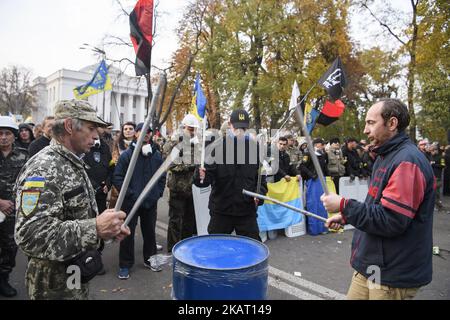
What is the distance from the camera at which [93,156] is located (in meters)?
5.17

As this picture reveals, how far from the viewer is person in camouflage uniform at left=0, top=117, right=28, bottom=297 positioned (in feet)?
12.9

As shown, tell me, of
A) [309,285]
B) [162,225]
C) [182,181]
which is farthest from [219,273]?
[162,225]

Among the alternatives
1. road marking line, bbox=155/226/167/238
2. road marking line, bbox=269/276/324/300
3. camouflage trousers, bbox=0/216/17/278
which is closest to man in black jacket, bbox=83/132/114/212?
camouflage trousers, bbox=0/216/17/278

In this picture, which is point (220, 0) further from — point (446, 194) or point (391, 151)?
point (391, 151)

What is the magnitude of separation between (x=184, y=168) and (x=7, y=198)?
8.56 ft

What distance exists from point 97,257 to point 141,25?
1.66m

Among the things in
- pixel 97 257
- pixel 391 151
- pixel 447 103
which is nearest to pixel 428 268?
pixel 391 151

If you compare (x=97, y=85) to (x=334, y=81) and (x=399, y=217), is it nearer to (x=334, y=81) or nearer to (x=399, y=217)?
(x=334, y=81)

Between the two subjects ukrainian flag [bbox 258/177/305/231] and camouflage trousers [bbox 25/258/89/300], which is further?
ukrainian flag [bbox 258/177/305/231]

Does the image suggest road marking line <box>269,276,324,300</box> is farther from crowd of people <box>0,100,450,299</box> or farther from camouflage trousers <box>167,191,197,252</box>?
camouflage trousers <box>167,191,197,252</box>

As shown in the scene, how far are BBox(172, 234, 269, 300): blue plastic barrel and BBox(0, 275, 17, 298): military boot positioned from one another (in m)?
2.78

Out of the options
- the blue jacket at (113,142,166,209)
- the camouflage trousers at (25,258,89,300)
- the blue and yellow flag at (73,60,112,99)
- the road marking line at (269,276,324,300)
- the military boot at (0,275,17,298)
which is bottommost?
the road marking line at (269,276,324,300)

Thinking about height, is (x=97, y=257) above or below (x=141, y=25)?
below

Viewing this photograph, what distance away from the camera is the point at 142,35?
2.28 metres
